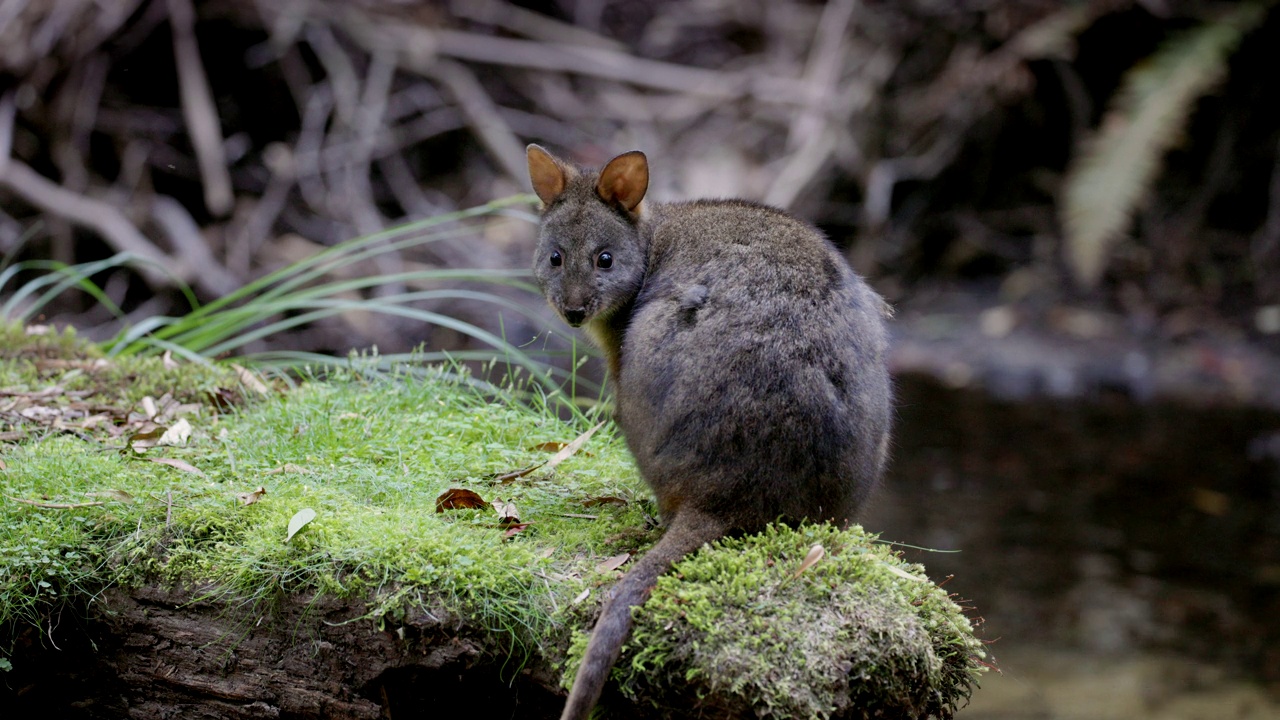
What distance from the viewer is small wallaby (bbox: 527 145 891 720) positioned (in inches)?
134

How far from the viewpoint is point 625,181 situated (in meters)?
4.02

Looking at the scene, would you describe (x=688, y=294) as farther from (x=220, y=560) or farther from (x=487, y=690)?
(x=220, y=560)

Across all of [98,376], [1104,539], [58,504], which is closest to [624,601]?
[58,504]

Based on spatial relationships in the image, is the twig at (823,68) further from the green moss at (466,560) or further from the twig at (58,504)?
the twig at (58,504)

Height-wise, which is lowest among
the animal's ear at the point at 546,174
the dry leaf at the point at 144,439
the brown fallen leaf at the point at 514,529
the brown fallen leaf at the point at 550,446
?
the dry leaf at the point at 144,439

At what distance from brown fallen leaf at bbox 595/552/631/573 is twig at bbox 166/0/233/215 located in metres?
6.93

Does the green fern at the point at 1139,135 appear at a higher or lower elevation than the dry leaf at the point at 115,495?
higher

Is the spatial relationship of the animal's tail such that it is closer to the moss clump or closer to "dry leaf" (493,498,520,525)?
the moss clump

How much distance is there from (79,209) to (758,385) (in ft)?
24.6

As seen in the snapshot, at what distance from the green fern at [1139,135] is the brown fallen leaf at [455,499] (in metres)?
7.64

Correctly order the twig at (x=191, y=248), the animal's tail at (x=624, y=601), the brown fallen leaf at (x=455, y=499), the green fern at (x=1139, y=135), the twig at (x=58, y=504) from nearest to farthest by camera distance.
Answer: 1. the animal's tail at (x=624, y=601)
2. the twig at (x=58, y=504)
3. the brown fallen leaf at (x=455, y=499)
4. the twig at (x=191, y=248)
5. the green fern at (x=1139, y=135)

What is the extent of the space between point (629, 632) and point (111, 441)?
2.48 m

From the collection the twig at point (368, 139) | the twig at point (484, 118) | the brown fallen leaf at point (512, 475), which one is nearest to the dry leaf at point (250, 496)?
the brown fallen leaf at point (512, 475)

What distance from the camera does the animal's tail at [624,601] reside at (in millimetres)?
2904
